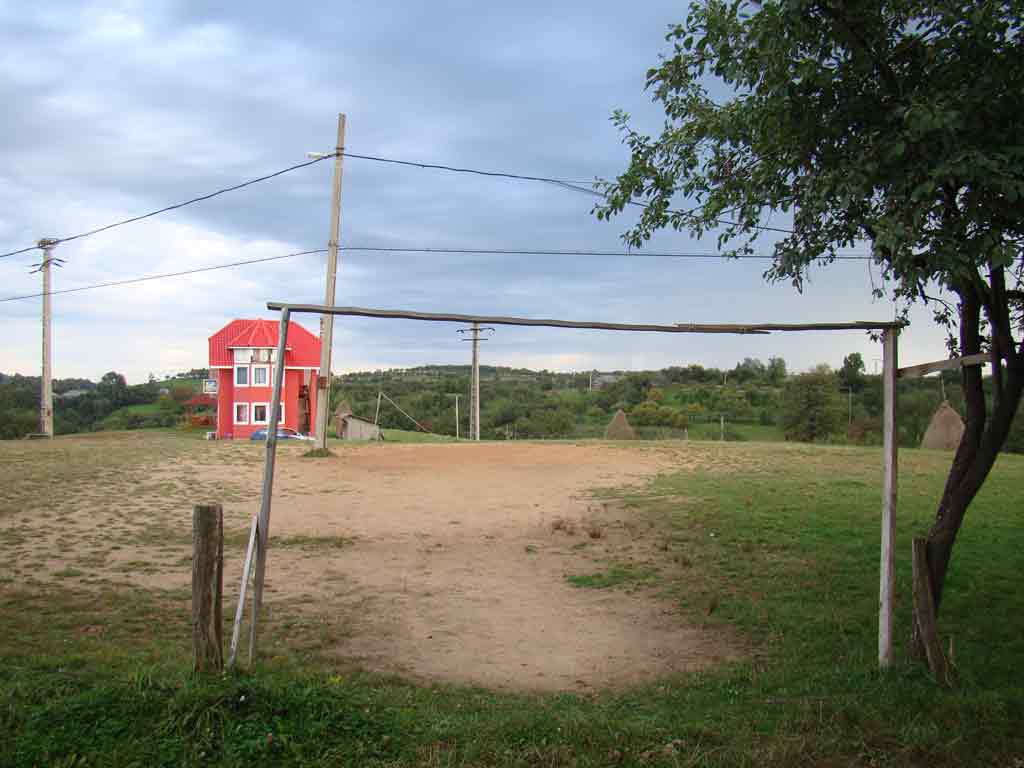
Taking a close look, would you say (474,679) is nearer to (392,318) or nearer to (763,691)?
(763,691)

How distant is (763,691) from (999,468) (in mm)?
15829

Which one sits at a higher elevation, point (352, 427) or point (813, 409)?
point (813, 409)

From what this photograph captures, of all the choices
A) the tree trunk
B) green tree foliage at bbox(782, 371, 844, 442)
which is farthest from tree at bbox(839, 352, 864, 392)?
the tree trunk

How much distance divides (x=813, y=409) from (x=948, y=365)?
1294 inches

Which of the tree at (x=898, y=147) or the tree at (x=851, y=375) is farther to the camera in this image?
the tree at (x=851, y=375)

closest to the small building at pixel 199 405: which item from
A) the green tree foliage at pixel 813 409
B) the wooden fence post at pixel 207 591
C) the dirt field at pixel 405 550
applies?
the dirt field at pixel 405 550

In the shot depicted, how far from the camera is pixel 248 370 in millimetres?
37938

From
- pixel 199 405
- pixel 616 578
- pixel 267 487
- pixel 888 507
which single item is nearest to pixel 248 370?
pixel 199 405

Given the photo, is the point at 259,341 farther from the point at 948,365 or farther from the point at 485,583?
the point at 948,365

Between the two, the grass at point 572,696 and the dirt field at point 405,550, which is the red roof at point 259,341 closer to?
the dirt field at point 405,550

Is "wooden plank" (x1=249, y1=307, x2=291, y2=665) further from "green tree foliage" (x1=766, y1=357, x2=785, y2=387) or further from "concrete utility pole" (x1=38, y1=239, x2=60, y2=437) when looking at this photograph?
A: "green tree foliage" (x1=766, y1=357, x2=785, y2=387)

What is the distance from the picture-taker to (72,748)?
3545mm

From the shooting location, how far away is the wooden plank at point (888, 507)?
15.6ft

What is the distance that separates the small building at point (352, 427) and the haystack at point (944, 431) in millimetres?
24294
